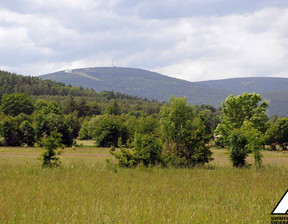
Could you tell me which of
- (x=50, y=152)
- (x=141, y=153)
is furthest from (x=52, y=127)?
(x=141, y=153)

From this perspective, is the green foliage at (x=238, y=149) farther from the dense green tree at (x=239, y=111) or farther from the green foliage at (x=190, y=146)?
the dense green tree at (x=239, y=111)

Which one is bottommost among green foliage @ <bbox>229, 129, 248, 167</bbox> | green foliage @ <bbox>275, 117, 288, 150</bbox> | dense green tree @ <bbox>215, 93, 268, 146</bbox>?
green foliage @ <bbox>275, 117, 288, 150</bbox>

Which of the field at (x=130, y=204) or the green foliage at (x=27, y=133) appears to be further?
the green foliage at (x=27, y=133)

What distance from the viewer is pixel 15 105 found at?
139 m

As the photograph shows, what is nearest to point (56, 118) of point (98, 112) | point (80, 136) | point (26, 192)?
point (80, 136)

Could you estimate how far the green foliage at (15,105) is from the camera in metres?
137

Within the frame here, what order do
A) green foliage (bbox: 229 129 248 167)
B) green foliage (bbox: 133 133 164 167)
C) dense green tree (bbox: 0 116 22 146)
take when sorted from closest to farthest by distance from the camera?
green foliage (bbox: 133 133 164 167)
green foliage (bbox: 229 129 248 167)
dense green tree (bbox: 0 116 22 146)

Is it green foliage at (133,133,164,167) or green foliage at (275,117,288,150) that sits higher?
green foliage at (133,133,164,167)

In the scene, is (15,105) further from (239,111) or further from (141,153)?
(141,153)

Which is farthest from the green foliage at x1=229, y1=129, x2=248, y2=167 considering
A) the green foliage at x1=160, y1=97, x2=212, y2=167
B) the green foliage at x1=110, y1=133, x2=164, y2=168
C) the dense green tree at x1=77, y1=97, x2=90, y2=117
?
the dense green tree at x1=77, y1=97, x2=90, y2=117

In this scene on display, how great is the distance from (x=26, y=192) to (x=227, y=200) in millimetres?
5737

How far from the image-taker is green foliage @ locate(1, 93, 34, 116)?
449ft

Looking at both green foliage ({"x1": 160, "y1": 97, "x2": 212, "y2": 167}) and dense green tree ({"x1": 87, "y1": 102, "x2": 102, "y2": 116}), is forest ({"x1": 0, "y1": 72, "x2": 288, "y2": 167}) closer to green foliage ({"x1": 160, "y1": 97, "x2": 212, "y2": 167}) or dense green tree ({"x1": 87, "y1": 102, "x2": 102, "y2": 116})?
green foliage ({"x1": 160, "y1": 97, "x2": 212, "y2": 167})

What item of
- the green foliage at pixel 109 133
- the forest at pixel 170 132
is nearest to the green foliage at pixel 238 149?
the forest at pixel 170 132
